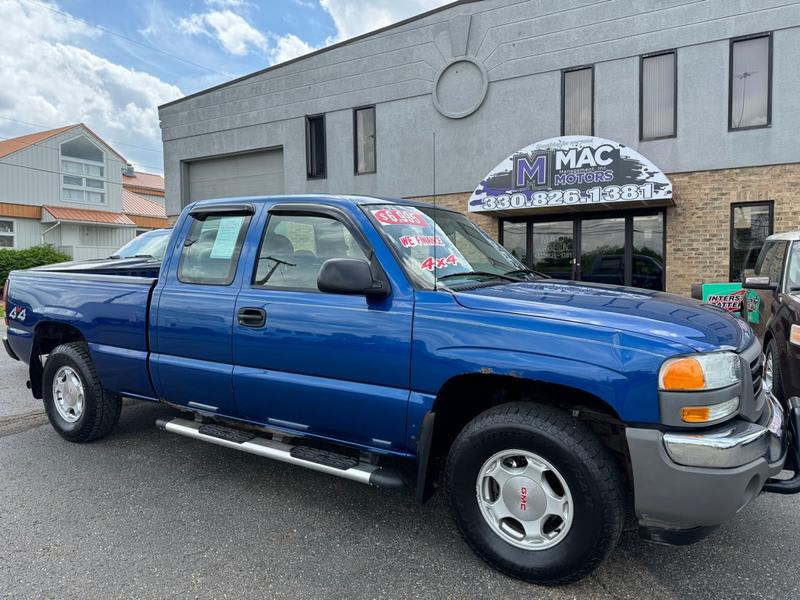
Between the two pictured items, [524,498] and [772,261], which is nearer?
[524,498]

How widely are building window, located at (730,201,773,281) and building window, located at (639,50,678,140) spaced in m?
1.97

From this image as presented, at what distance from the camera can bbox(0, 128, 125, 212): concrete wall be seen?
3123 cm

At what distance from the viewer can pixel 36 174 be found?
107 feet

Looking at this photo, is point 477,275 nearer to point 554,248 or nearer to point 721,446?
point 721,446

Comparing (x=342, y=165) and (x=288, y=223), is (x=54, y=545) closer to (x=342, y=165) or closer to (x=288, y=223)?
(x=288, y=223)

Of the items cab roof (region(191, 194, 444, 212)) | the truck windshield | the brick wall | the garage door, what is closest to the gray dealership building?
the brick wall

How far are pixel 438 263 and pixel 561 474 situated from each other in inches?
51.4

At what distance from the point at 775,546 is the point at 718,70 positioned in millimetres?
9995

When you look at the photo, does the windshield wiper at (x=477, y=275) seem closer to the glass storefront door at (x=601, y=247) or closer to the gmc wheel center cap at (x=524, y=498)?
the gmc wheel center cap at (x=524, y=498)

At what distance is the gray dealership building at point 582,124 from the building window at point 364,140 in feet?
0.13

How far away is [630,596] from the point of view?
8.38ft

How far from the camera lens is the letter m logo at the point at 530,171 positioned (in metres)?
10.4

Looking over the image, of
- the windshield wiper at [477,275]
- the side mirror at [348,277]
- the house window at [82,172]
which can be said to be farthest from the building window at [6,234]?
the windshield wiper at [477,275]

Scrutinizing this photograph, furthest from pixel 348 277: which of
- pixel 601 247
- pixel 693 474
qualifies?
pixel 601 247
